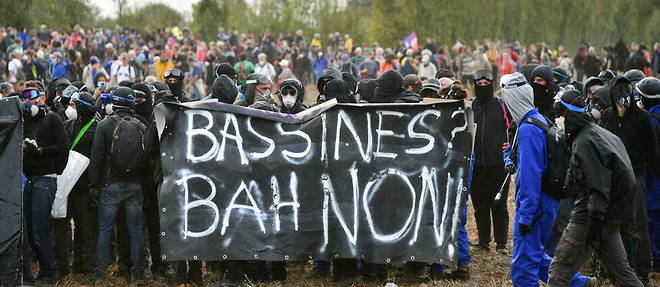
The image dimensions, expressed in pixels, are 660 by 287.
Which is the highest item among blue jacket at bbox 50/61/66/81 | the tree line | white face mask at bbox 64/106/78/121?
Result: the tree line

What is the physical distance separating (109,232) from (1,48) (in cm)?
2342

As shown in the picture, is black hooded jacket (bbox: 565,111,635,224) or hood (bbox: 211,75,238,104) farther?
hood (bbox: 211,75,238,104)

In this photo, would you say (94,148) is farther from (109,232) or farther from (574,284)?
(574,284)

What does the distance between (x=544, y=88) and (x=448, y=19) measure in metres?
38.6

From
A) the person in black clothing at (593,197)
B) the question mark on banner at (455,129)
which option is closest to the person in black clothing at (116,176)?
the question mark on banner at (455,129)

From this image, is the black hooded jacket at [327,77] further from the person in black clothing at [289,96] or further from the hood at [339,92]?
the person in black clothing at [289,96]

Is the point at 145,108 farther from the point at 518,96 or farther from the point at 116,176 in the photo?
the point at 518,96

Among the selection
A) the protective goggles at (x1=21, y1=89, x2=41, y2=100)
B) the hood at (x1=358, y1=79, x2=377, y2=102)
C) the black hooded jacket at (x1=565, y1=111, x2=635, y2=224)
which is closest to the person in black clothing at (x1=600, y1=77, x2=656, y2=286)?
the black hooded jacket at (x1=565, y1=111, x2=635, y2=224)

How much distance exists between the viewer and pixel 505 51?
121ft

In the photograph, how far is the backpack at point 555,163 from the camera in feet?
25.2

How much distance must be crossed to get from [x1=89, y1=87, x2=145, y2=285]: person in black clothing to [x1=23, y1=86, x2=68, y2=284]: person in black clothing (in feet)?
1.50

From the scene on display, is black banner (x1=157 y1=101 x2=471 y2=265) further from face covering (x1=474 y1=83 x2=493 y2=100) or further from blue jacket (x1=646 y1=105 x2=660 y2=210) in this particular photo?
blue jacket (x1=646 y1=105 x2=660 y2=210)

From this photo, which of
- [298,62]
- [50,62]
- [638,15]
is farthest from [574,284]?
[638,15]

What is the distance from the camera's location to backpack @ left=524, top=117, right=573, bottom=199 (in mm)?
7676
